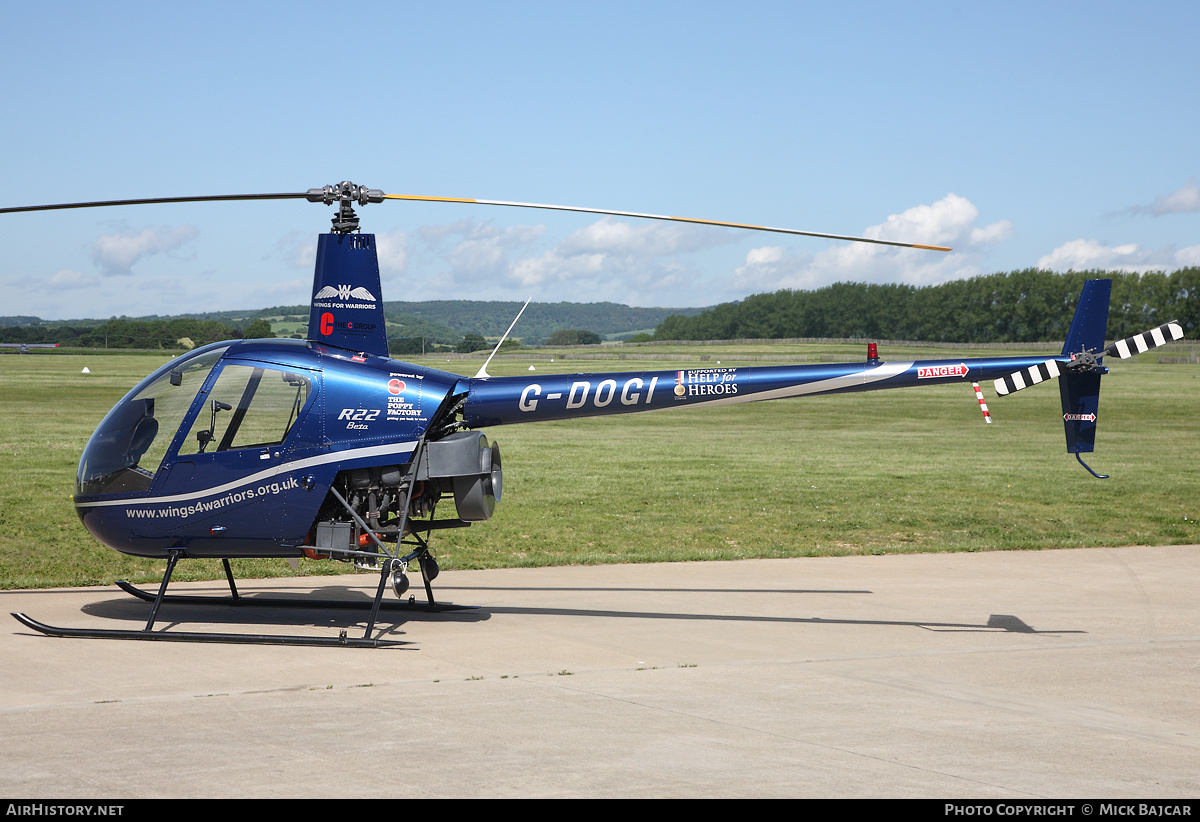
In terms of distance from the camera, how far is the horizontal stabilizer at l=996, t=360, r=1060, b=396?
Answer: 8906 millimetres

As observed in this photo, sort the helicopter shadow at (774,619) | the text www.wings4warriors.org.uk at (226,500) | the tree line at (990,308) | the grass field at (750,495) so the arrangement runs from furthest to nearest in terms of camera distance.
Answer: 1. the tree line at (990,308)
2. the grass field at (750,495)
3. the helicopter shadow at (774,619)
4. the text www.wings4warriors.org.uk at (226,500)

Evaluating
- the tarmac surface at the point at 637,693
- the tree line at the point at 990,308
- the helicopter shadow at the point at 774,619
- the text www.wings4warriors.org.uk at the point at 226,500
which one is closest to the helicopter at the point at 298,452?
the text www.wings4warriors.org.uk at the point at 226,500

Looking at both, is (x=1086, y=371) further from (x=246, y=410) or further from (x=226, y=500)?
(x=226, y=500)

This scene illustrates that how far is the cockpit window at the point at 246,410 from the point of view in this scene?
843 centimetres

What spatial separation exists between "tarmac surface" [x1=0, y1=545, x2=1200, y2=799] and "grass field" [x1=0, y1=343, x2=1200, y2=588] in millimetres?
1710

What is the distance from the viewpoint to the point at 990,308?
151500 mm

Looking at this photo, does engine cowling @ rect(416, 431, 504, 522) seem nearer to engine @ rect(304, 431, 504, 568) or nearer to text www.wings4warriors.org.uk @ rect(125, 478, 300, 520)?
engine @ rect(304, 431, 504, 568)

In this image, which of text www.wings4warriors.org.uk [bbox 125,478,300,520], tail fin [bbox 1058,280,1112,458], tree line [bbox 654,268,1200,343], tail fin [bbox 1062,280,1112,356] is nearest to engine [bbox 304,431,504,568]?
text www.wings4warriors.org.uk [bbox 125,478,300,520]

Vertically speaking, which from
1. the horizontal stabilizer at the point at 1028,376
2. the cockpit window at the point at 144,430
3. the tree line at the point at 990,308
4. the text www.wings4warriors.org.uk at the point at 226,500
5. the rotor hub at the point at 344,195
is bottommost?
the text www.wings4warriors.org.uk at the point at 226,500

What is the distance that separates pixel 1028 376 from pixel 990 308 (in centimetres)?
15237

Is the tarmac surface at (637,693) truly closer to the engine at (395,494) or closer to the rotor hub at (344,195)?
the engine at (395,494)

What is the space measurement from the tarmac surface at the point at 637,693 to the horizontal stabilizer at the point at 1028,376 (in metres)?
2.00
